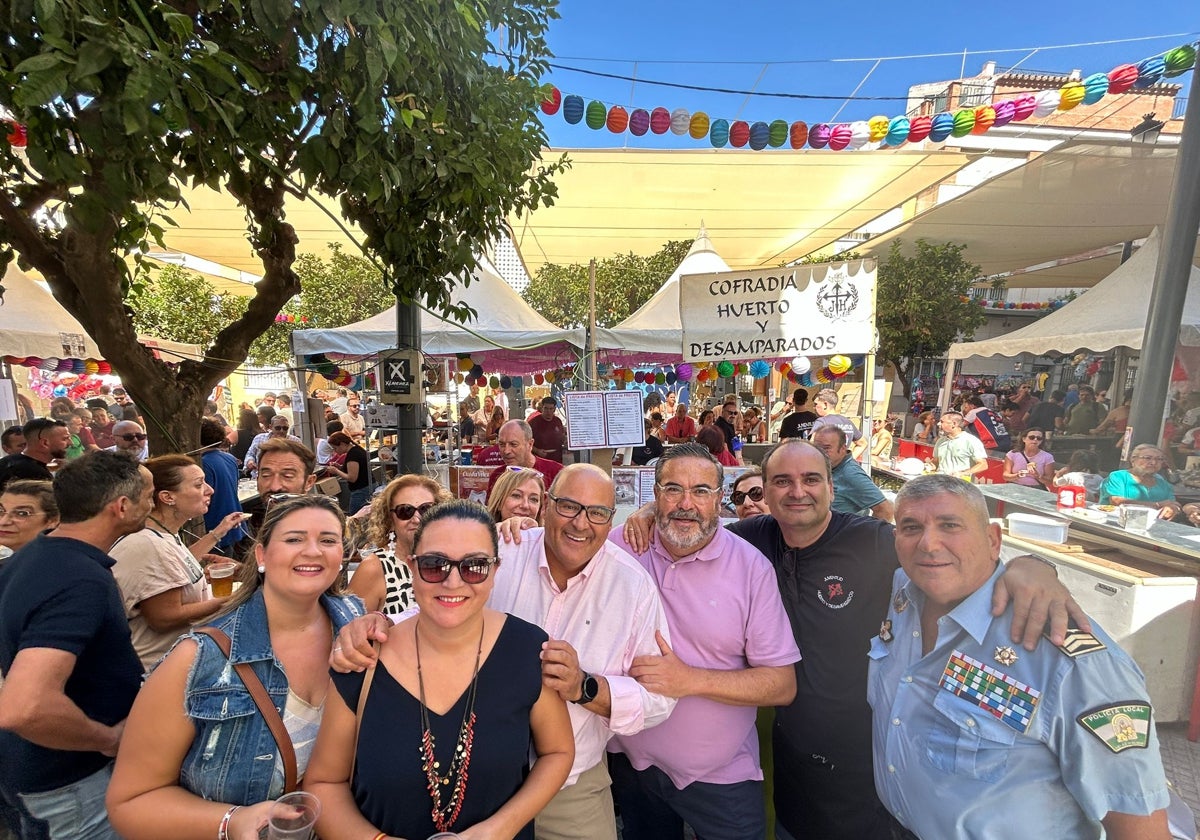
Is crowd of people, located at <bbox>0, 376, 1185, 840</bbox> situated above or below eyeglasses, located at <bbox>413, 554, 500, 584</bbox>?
below

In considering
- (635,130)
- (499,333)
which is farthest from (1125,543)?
(635,130)

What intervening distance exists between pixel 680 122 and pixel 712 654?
24.9ft

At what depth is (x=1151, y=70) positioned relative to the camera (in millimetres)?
5688

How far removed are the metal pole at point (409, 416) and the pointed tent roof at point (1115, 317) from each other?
27.3ft

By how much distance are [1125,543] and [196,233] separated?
15050mm

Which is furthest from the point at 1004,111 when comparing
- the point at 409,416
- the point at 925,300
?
the point at 925,300

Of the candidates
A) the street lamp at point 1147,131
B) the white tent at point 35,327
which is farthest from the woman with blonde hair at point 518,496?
the street lamp at point 1147,131

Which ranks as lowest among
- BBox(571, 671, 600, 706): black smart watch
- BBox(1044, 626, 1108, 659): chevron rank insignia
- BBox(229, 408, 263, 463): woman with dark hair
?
BBox(229, 408, 263, 463): woman with dark hair

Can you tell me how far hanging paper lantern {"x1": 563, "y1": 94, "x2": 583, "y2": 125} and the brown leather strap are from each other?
23.6 ft

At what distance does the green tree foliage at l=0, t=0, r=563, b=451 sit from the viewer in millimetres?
1689

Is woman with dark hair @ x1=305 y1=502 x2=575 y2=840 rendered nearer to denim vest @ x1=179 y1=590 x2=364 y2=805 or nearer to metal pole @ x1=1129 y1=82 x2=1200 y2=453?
denim vest @ x1=179 y1=590 x2=364 y2=805

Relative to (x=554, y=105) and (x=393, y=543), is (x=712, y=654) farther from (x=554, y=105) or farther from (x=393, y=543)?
(x=554, y=105)

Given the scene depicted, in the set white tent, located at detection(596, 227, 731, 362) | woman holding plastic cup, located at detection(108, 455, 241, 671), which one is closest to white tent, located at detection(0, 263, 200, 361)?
woman holding plastic cup, located at detection(108, 455, 241, 671)

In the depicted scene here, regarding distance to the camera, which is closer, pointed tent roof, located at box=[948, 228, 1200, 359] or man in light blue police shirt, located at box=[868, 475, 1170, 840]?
man in light blue police shirt, located at box=[868, 475, 1170, 840]
